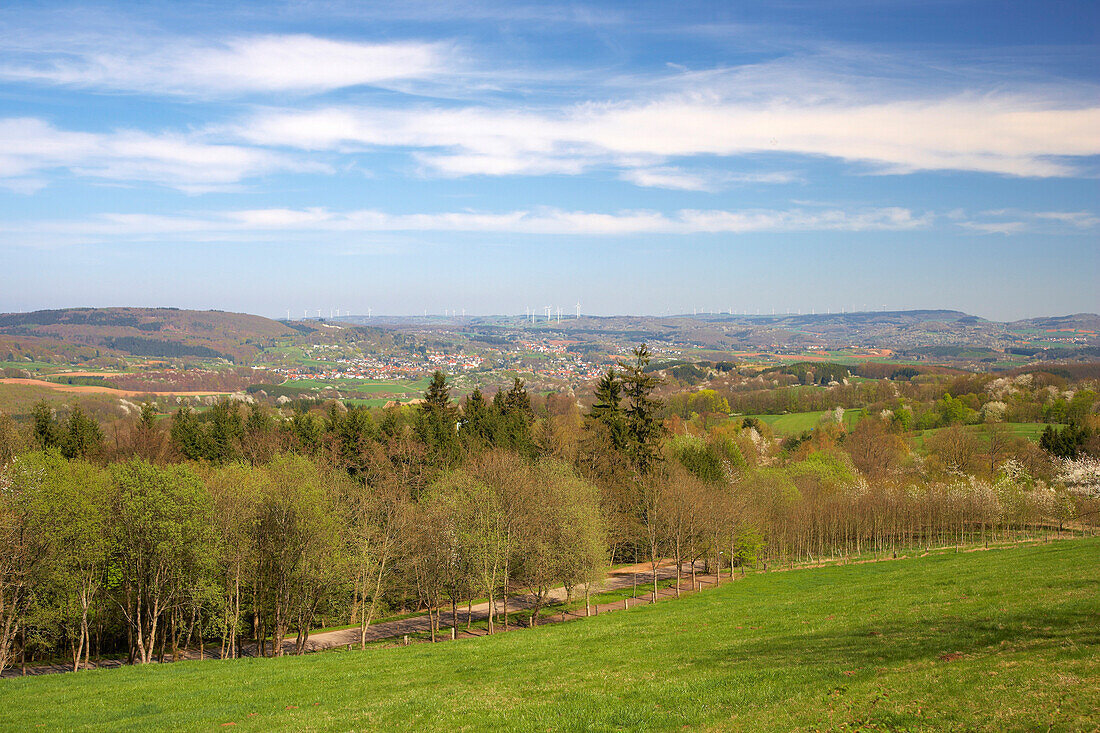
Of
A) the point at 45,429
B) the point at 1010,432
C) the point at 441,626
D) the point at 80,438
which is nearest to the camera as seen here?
the point at 441,626

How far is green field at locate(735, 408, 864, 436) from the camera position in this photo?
428 feet

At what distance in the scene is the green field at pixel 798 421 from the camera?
428ft

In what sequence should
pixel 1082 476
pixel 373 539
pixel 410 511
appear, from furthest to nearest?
pixel 1082 476, pixel 410 511, pixel 373 539

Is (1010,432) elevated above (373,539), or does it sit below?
below

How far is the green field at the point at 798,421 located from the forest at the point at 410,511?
31454 mm

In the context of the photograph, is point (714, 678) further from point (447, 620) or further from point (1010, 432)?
point (1010, 432)

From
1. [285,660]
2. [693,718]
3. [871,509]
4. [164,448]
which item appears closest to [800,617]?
[693,718]

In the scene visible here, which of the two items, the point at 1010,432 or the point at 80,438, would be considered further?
the point at 1010,432

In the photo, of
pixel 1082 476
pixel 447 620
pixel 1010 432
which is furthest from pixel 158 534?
pixel 1010 432

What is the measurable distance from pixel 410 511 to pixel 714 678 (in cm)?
3160

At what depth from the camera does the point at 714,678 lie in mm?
16969

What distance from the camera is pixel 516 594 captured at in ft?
179

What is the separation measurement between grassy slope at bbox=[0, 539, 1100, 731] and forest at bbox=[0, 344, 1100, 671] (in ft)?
32.6

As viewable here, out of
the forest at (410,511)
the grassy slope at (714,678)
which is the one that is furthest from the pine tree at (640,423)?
the grassy slope at (714,678)
